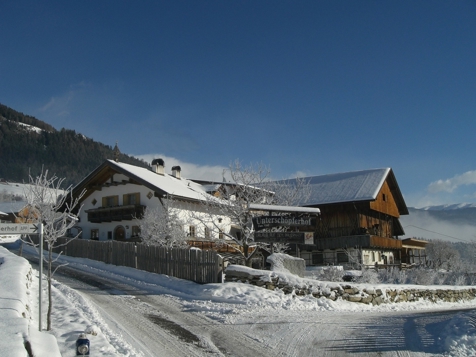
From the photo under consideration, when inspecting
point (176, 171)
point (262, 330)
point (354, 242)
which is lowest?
point (262, 330)

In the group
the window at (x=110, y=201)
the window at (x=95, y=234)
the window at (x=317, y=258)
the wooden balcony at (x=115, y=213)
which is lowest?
the window at (x=317, y=258)

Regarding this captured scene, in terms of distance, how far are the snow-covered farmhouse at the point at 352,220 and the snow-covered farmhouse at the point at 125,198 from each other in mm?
10113

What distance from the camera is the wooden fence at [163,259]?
18.9 m

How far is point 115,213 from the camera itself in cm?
4038

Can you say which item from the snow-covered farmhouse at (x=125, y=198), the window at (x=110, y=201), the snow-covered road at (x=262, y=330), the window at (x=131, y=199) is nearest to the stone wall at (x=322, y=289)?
the snow-covered road at (x=262, y=330)

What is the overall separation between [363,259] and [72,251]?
25.4 m

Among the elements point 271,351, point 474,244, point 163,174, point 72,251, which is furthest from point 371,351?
point 474,244

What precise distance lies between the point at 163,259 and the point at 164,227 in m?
9.04

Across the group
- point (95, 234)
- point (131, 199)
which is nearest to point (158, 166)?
point (131, 199)

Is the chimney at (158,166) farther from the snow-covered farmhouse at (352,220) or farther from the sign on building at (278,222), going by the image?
the sign on building at (278,222)

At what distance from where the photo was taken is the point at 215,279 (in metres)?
18.5

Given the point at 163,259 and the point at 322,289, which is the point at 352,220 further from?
the point at 322,289

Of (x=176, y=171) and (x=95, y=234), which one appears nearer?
(x=95, y=234)

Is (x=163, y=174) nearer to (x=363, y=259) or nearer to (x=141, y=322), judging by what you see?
(x=363, y=259)
